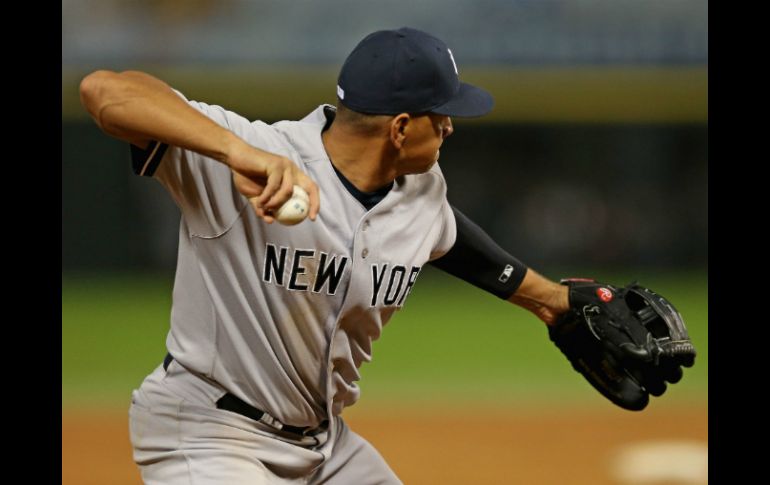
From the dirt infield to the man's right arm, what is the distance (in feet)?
12.6

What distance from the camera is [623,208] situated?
1230cm

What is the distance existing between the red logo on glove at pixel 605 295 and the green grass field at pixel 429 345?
4.45 m

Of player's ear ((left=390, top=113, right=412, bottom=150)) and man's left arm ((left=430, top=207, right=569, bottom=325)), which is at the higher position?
player's ear ((left=390, top=113, right=412, bottom=150))

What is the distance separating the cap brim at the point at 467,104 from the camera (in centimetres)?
272

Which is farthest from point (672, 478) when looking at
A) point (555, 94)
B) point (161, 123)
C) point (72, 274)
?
point (72, 274)

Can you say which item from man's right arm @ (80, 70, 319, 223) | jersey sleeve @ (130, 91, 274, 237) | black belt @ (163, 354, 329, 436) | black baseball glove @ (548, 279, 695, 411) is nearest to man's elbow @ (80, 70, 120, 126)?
man's right arm @ (80, 70, 319, 223)

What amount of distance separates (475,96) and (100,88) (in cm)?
110

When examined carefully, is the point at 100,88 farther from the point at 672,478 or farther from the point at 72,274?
the point at 72,274

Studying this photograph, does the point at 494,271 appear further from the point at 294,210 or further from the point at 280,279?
the point at 294,210

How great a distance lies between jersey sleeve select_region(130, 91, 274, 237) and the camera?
243 centimetres

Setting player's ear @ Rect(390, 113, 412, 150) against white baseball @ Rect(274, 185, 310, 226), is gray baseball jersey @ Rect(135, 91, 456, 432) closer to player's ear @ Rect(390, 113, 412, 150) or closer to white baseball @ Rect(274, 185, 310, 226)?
player's ear @ Rect(390, 113, 412, 150)

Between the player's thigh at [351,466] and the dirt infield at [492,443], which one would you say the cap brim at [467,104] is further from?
the dirt infield at [492,443]

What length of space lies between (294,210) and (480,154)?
1012 cm

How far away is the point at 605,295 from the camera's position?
3.35 metres
